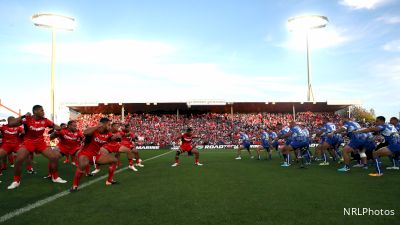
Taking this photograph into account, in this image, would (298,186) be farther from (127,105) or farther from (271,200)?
(127,105)

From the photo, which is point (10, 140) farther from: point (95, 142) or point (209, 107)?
point (209, 107)

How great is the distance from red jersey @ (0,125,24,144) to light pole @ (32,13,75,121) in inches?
1509

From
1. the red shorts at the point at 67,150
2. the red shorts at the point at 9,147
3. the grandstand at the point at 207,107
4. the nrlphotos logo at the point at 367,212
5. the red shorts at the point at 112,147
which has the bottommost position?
the nrlphotos logo at the point at 367,212

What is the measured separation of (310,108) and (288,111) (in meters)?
3.36

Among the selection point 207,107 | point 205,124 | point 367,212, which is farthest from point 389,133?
point 207,107

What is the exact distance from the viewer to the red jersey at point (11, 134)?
12262 millimetres

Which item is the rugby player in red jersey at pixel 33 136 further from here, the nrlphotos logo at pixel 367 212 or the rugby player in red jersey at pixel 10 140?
the nrlphotos logo at pixel 367 212

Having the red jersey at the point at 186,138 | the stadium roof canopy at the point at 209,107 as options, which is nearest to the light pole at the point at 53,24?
the stadium roof canopy at the point at 209,107

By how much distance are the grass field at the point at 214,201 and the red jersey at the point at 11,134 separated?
2162 mm

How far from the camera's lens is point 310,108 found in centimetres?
5288

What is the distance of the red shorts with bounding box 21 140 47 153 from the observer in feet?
33.3

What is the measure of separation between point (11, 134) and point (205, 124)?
3764 cm

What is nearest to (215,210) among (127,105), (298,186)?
(298,186)

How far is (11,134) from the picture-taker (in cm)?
1244
